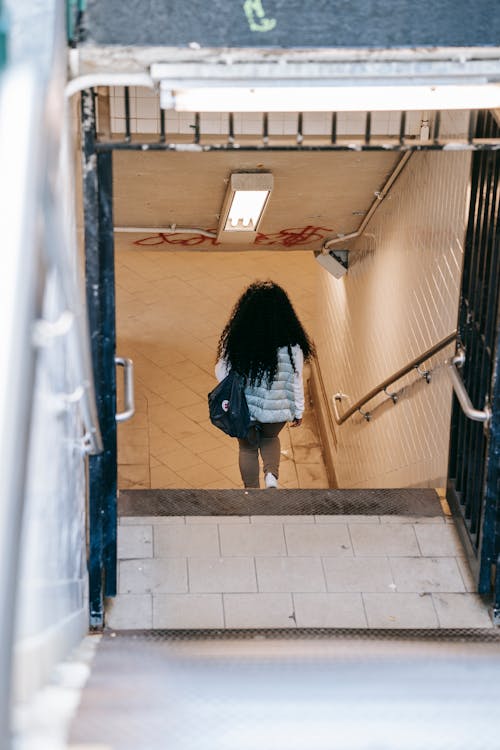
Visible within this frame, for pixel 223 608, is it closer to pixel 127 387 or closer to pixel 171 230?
pixel 127 387

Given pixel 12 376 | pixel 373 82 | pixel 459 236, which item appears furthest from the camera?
pixel 459 236

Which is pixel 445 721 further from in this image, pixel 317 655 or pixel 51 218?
pixel 51 218

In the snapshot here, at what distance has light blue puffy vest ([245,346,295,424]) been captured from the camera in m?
5.66

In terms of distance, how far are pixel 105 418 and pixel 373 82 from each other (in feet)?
5.84

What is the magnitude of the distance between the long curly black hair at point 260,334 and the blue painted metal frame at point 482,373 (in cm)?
104

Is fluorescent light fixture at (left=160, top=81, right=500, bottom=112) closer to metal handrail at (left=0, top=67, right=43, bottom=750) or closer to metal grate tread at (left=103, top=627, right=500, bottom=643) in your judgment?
metal handrail at (left=0, top=67, right=43, bottom=750)

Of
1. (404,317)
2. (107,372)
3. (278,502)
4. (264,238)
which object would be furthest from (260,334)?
(264,238)

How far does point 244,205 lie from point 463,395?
2952mm

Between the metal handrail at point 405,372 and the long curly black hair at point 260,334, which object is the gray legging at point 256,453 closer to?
the long curly black hair at point 260,334

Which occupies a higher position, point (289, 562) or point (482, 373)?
point (482, 373)

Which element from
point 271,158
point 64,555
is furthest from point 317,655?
point 271,158

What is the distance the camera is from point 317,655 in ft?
9.18

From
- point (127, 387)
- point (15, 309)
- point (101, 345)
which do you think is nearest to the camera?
point (15, 309)

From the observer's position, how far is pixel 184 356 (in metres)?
10.4
